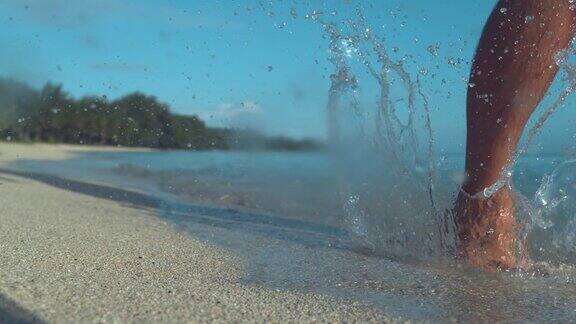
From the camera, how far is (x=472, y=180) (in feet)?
13.2

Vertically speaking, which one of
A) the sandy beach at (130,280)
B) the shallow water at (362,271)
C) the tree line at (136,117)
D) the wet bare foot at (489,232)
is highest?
the tree line at (136,117)

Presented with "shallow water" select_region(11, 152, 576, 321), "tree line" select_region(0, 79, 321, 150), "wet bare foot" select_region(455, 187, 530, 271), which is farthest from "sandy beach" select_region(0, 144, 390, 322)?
"tree line" select_region(0, 79, 321, 150)

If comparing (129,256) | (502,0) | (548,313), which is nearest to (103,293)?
(129,256)

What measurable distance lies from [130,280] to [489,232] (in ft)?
7.07

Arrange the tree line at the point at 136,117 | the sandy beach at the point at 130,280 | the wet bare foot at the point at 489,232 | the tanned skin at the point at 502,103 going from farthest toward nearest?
the tree line at the point at 136,117, the wet bare foot at the point at 489,232, the tanned skin at the point at 502,103, the sandy beach at the point at 130,280

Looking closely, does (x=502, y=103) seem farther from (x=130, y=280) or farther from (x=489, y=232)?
(x=130, y=280)

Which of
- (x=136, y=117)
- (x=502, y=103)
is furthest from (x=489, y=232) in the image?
(x=136, y=117)

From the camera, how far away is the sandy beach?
8.74 ft

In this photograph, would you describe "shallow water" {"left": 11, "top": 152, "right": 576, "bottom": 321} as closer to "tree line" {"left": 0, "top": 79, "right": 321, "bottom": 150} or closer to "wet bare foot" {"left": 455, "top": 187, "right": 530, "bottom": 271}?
"wet bare foot" {"left": 455, "top": 187, "right": 530, "bottom": 271}

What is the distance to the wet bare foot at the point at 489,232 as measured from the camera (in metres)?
4.00

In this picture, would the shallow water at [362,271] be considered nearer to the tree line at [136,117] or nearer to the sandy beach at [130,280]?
the sandy beach at [130,280]

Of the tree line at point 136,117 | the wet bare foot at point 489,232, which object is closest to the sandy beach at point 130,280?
the wet bare foot at point 489,232

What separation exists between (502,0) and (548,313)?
1819mm

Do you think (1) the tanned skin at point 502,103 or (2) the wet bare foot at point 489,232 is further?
(2) the wet bare foot at point 489,232
